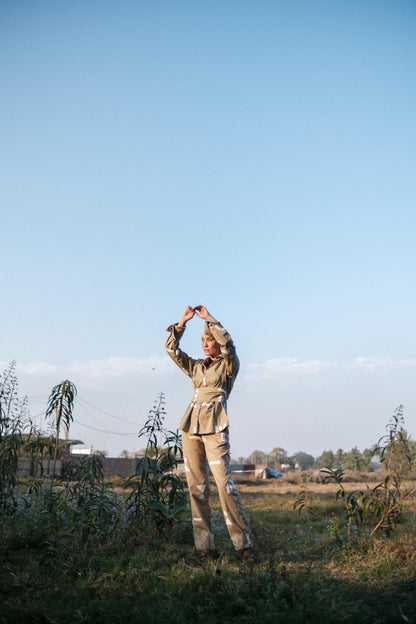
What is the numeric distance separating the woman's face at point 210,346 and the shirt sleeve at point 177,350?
232 millimetres

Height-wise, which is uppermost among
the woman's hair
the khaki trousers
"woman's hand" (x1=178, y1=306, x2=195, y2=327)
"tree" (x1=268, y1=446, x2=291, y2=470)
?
"woman's hand" (x1=178, y1=306, x2=195, y2=327)

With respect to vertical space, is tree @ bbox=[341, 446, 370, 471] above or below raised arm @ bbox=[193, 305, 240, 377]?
below

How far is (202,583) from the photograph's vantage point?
3195 millimetres

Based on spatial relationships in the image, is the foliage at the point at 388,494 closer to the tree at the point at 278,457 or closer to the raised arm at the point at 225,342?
the raised arm at the point at 225,342

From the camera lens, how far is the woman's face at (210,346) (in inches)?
181

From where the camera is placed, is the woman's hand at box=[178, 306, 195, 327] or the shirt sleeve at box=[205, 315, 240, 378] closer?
the shirt sleeve at box=[205, 315, 240, 378]

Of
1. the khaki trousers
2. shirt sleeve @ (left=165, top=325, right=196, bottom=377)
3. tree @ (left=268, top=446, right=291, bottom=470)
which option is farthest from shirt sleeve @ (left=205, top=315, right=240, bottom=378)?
tree @ (left=268, top=446, right=291, bottom=470)

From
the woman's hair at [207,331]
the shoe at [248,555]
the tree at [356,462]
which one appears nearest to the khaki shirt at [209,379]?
the woman's hair at [207,331]

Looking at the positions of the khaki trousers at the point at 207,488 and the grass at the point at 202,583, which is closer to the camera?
the grass at the point at 202,583

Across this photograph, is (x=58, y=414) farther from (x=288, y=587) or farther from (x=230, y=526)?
(x=288, y=587)

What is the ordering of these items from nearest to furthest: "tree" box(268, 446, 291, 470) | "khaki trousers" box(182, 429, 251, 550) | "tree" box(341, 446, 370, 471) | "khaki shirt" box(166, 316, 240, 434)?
"khaki trousers" box(182, 429, 251, 550), "khaki shirt" box(166, 316, 240, 434), "tree" box(341, 446, 370, 471), "tree" box(268, 446, 291, 470)

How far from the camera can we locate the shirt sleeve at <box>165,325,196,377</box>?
4668mm

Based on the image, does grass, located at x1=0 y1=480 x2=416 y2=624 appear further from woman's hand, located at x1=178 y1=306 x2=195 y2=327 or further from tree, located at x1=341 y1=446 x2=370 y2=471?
tree, located at x1=341 y1=446 x2=370 y2=471

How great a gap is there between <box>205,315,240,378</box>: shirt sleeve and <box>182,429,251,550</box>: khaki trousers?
1.84 feet
